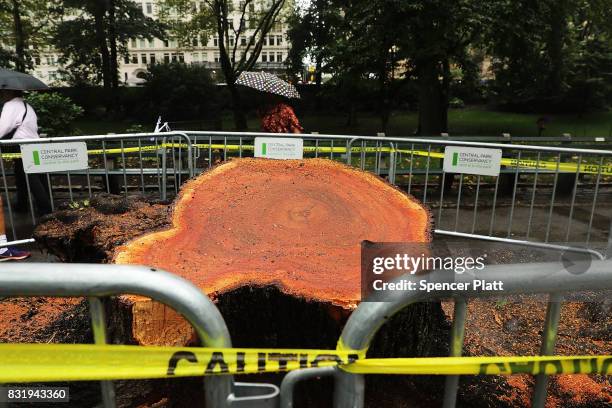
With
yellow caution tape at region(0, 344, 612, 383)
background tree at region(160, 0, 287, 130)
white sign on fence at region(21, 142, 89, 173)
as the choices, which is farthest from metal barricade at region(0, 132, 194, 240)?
background tree at region(160, 0, 287, 130)

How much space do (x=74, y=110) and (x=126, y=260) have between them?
12.4m

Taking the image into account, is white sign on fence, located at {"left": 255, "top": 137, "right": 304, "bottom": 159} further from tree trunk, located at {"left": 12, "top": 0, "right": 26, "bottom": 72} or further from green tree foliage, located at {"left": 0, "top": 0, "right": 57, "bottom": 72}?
tree trunk, located at {"left": 12, "top": 0, "right": 26, "bottom": 72}

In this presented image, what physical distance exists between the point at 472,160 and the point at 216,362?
162 inches

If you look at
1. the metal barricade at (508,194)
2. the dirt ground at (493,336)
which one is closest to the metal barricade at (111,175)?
the metal barricade at (508,194)

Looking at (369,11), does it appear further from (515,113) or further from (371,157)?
(515,113)

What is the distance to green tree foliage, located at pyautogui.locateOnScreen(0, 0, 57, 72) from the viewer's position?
800 inches

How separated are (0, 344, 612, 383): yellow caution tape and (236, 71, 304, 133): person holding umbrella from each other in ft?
16.4

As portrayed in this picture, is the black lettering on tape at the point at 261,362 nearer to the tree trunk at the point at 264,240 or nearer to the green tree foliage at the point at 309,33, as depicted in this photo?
the tree trunk at the point at 264,240

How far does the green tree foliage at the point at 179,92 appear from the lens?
79.0ft

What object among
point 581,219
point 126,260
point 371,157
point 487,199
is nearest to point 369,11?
point 371,157

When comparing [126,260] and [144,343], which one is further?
[126,260]

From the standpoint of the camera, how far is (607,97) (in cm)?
2659

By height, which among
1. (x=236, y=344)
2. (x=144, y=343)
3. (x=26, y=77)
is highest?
(x=26, y=77)

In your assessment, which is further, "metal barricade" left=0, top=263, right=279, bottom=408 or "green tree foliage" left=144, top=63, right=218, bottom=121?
"green tree foliage" left=144, top=63, right=218, bottom=121
